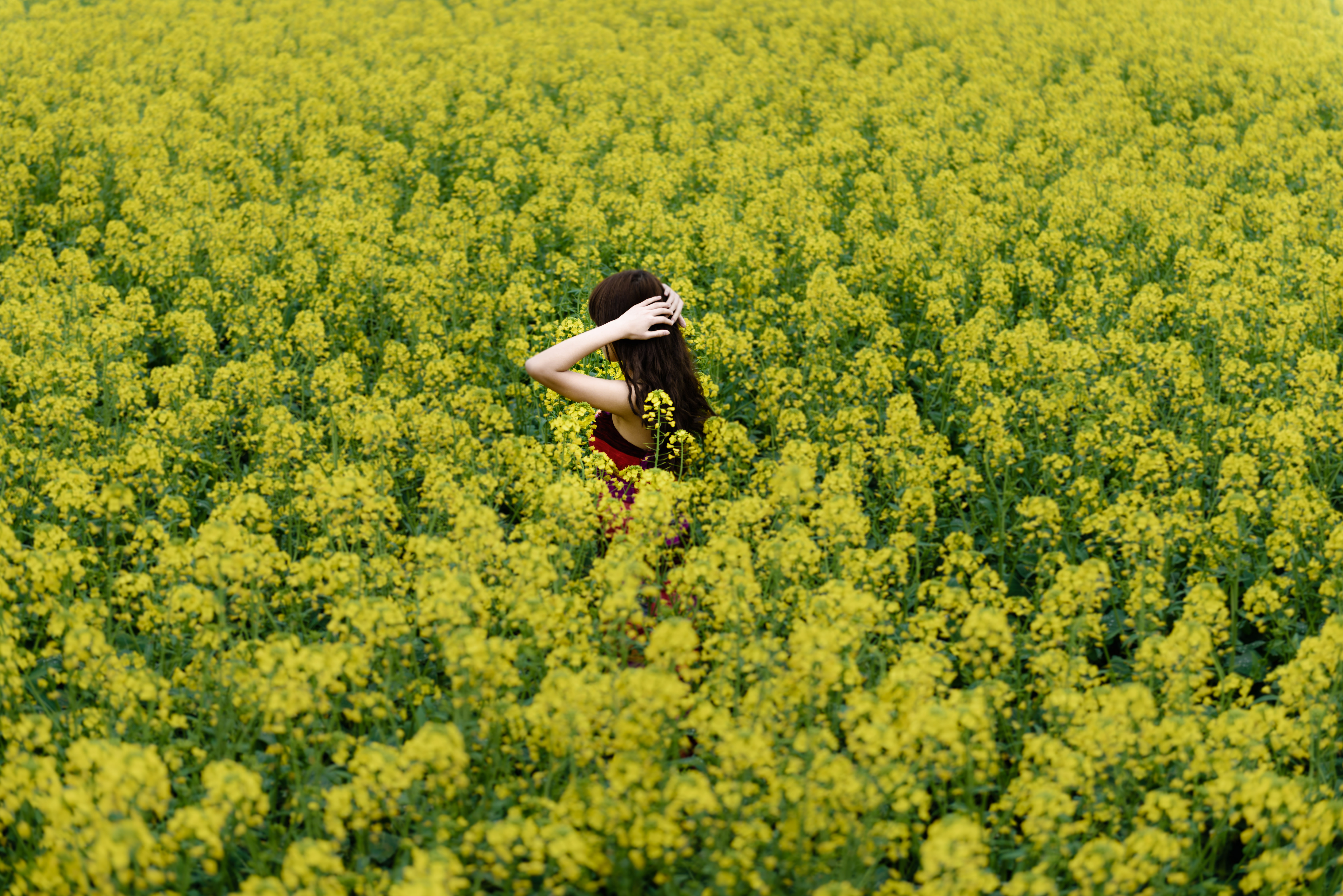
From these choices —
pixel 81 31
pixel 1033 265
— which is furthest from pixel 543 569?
pixel 81 31

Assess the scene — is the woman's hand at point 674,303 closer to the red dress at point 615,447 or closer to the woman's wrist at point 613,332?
the woman's wrist at point 613,332

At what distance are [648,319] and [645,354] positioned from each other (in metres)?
0.23

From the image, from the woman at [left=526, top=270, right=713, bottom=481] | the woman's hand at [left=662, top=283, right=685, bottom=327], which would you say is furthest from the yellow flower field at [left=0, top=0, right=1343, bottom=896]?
the woman's hand at [left=662, top=283, right=685, bottom=327]

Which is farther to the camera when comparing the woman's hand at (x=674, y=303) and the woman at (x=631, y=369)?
the woman's hand at (x=674, y=303)

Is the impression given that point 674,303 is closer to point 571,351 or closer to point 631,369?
point 631,369

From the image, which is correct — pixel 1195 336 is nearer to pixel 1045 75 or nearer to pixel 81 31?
pixel 1045 75

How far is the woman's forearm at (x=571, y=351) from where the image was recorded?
6.39 meters

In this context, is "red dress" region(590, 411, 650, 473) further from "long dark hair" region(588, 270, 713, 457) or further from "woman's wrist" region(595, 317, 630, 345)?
"woman's wrist" region(595, 317, 630, 345)

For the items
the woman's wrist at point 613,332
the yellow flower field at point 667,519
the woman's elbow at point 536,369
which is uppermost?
the woman's wrist at point 613,332

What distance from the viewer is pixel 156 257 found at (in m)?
10.3

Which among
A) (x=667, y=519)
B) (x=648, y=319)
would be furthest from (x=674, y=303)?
(x=667, y=519)

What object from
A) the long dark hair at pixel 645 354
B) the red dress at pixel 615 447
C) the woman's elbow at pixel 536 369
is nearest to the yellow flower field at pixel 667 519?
the red dress at pixel 615 447

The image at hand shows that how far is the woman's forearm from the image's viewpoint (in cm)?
639

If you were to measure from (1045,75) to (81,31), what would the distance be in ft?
55.5
